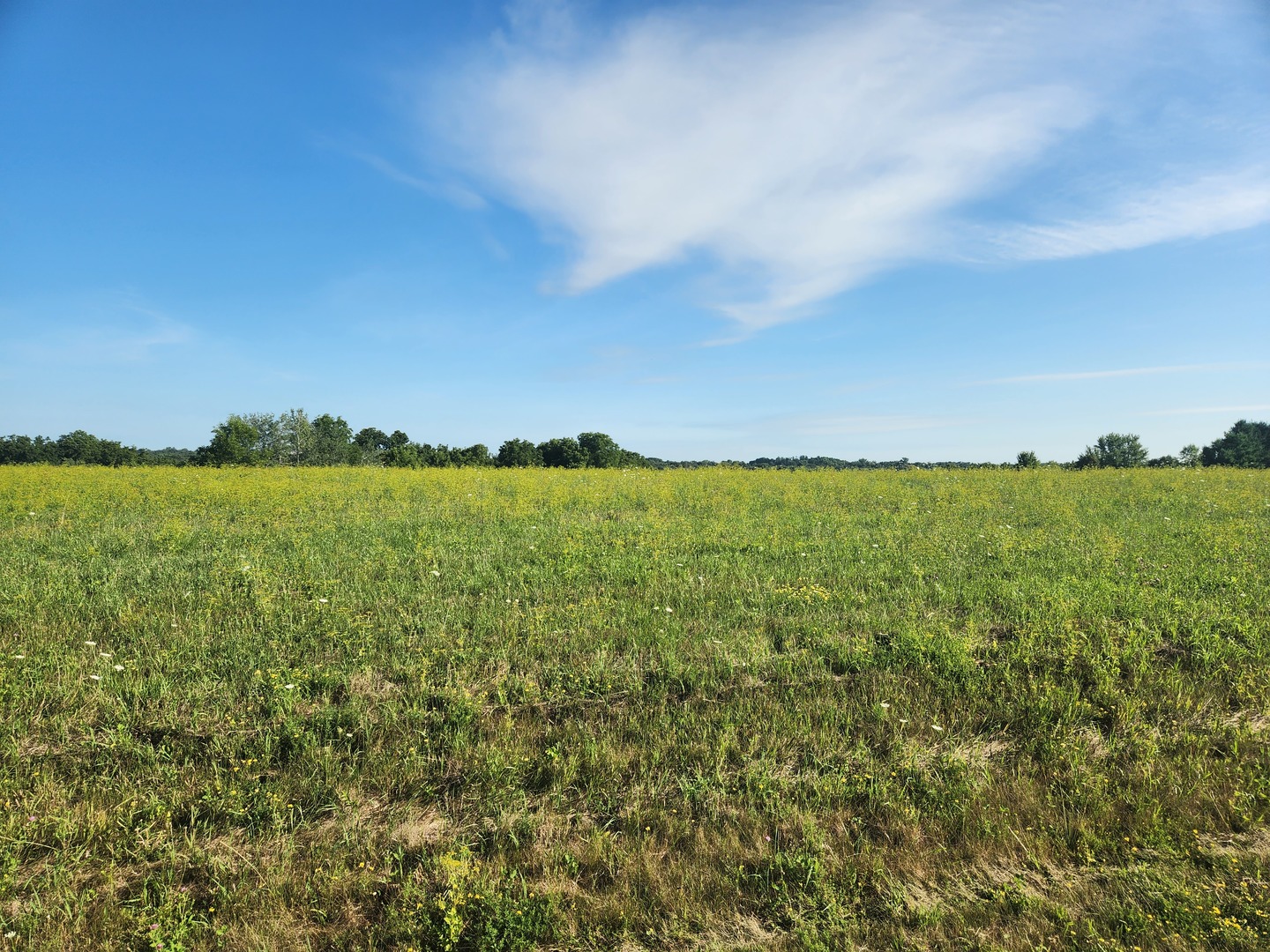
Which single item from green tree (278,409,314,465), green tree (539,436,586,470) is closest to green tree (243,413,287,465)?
green tree (278,409,314,465)

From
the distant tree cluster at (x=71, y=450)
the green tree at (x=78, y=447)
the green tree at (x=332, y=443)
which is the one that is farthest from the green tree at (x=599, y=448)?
the green tree at (x=78, y=447)

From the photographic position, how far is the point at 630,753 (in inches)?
176

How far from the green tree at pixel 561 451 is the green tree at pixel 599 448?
1.04m

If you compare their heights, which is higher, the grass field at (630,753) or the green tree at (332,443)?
the green tree at (332,443)

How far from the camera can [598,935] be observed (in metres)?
3.07

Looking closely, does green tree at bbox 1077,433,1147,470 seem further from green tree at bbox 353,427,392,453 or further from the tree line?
green tree at bbox 353,427,392,453

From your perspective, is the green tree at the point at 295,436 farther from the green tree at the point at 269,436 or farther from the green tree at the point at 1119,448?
the green tree at the point at 1119,448

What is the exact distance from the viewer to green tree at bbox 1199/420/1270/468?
6037 centimetres

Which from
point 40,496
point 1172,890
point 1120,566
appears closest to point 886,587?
point 1120,566

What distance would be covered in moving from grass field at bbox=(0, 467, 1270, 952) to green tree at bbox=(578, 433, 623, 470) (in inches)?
2542

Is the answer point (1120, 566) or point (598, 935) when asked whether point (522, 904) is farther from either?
point (1120, 566)

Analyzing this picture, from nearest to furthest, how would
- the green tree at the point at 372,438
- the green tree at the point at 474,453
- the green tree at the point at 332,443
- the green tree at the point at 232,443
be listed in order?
the green tree at the point at 232,443, the green tree at the point at 474,453, the green tree at the point at 332,443, the green tree at the point at 372,438

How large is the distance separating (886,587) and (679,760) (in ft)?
15.5

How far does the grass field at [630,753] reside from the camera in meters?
3.19
